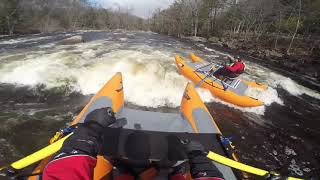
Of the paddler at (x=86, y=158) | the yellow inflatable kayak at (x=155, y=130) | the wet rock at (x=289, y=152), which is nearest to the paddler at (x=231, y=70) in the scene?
the wet rock at (x=289, y=152)

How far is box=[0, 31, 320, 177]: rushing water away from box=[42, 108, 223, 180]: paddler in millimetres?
3059

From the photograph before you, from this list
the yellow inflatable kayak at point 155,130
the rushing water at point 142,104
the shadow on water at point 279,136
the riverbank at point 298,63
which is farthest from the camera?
the riverbank at point 298,63

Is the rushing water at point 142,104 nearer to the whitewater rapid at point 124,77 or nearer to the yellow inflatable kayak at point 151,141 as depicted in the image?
the whitewater rapid at point 124,77

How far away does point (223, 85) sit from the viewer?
8508 mm

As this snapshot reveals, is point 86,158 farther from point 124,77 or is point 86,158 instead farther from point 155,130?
point 124,77

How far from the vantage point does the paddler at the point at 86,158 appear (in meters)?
1.82

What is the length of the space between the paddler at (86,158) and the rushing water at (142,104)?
306 centimetres

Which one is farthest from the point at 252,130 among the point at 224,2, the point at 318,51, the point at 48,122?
the point at 224,2

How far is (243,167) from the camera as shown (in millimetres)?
2432

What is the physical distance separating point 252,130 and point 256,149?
3.38 ft

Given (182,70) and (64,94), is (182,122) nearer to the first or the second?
(64,94)

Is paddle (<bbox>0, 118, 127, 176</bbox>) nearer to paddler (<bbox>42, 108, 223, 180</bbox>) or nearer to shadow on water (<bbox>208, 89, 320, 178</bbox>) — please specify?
paddler (<bbox>42, 108, 223, 180</bbox>)

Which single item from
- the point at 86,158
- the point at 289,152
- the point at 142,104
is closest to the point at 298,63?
the point at 289,152

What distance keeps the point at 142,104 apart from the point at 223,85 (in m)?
2.79
